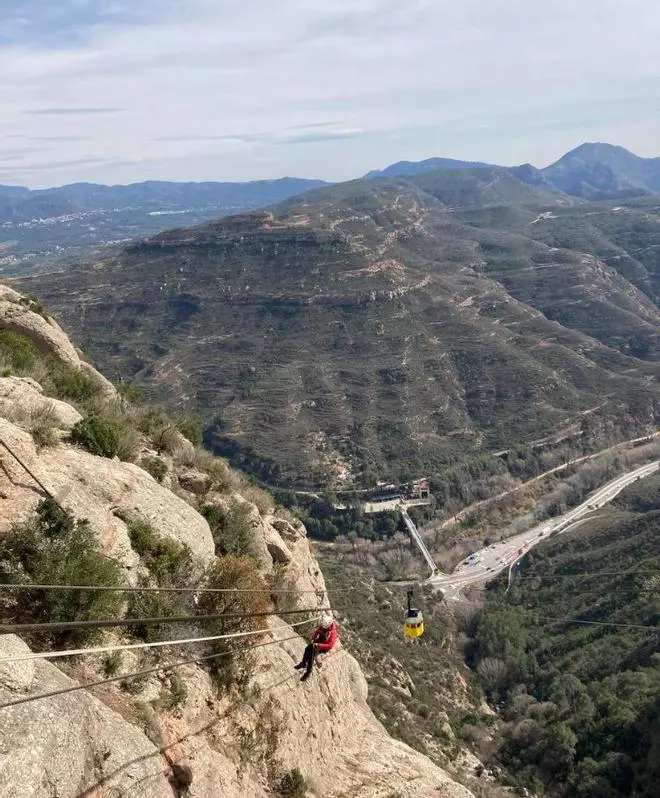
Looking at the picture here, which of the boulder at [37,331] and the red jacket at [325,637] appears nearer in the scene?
the red jacket at [325,637]

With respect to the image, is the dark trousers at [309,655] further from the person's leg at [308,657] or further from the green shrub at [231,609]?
the green shrub at [231,609]

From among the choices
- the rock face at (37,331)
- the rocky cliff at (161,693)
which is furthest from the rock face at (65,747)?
the rock face at (37,331)

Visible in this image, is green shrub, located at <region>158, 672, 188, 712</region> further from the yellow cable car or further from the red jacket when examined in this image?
the yellow cable car

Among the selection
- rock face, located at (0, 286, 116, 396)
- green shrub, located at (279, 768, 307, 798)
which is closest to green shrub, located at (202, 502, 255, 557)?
green shrub, located at (279, 768, 307, 798)

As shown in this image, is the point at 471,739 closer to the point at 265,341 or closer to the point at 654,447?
the point at 654,447

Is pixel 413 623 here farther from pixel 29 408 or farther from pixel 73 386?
pixel 73 386

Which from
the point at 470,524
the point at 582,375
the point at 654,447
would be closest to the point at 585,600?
the point at 470,524
